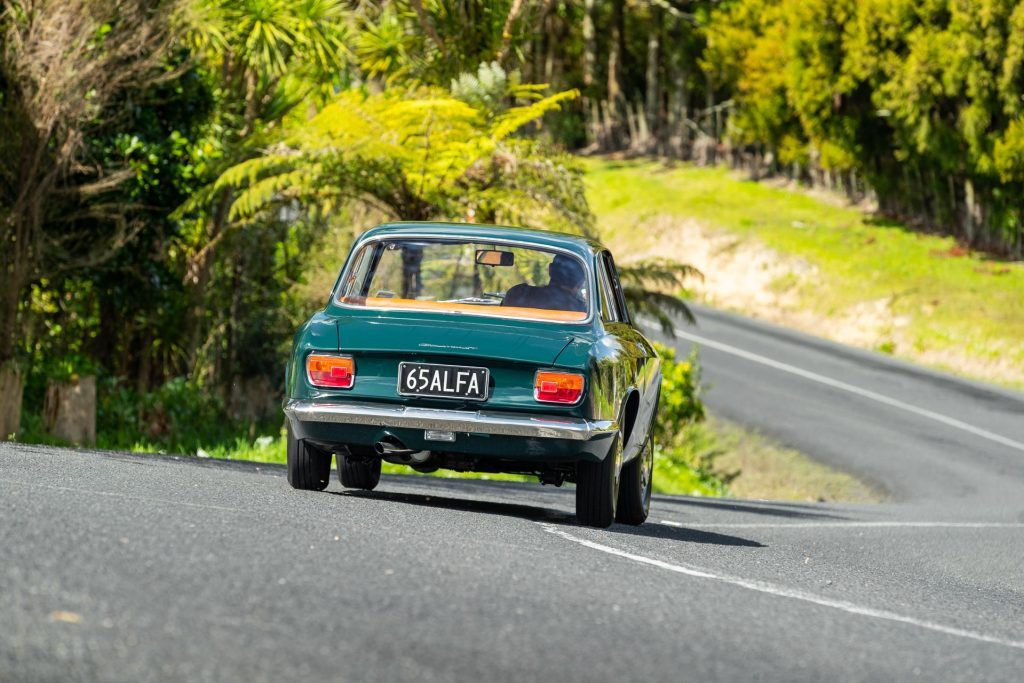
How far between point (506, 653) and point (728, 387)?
841 inches

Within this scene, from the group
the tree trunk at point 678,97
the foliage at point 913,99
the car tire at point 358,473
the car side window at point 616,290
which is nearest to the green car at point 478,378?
the car side window at point 616,290

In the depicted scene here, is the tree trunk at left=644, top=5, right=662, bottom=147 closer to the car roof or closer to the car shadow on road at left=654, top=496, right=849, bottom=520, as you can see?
the car shadow on road at left=654, top=496, right=849, bottom=520

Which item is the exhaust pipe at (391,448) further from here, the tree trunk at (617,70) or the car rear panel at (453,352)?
the tree trunk at (617,70)

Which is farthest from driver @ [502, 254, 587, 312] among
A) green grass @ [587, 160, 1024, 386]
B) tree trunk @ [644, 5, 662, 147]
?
tree trunk @ [644, 5, 662, 147]

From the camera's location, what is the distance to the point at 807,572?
323 inches

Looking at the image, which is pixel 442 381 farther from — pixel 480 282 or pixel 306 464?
pixel 480 282

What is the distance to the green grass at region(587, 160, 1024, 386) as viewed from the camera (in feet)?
106

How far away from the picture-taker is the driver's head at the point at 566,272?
29.2 feet

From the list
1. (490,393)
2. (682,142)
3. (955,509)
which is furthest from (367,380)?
(682,142)

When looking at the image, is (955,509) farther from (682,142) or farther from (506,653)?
(682,142)

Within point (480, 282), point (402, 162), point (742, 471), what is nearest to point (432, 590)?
point (480, 282)

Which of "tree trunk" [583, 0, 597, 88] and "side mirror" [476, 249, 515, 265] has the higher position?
"tree trunk" [583, 0, 597, 88]

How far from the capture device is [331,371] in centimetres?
827

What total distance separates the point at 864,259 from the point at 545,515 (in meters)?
29.8
